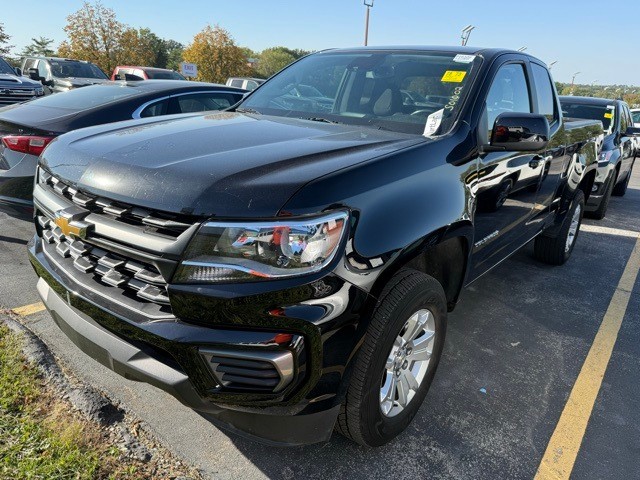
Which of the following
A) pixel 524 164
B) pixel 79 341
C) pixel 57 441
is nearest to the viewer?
pixel 79 341

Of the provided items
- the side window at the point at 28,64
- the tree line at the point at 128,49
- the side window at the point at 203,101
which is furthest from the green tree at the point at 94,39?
the side window at the point at 203,101

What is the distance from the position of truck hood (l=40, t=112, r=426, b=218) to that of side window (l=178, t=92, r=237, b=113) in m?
2.71

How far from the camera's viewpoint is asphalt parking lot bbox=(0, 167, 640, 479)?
218 cm

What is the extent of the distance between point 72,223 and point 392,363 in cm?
148

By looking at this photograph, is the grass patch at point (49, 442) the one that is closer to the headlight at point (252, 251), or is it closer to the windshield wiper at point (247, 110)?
the headlight at point (252, 251)

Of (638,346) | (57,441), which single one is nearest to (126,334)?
(57,441)

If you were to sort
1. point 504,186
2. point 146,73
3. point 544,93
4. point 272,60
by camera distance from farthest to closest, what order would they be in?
1. point 272,60
2. point 146,73
3. point 544,93
4. point 504,186

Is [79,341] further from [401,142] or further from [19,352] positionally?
[401,142]

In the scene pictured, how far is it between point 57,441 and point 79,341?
0.51 metres

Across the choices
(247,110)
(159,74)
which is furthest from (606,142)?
(159,74)

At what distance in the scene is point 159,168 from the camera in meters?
1.81

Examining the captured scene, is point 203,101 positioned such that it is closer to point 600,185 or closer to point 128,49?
point 600,185

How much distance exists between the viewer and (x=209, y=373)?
1638 mm

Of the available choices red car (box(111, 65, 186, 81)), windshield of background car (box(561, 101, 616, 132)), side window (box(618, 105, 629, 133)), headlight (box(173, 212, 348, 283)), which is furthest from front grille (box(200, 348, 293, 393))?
red car (box(111, 65, 186, 81))
